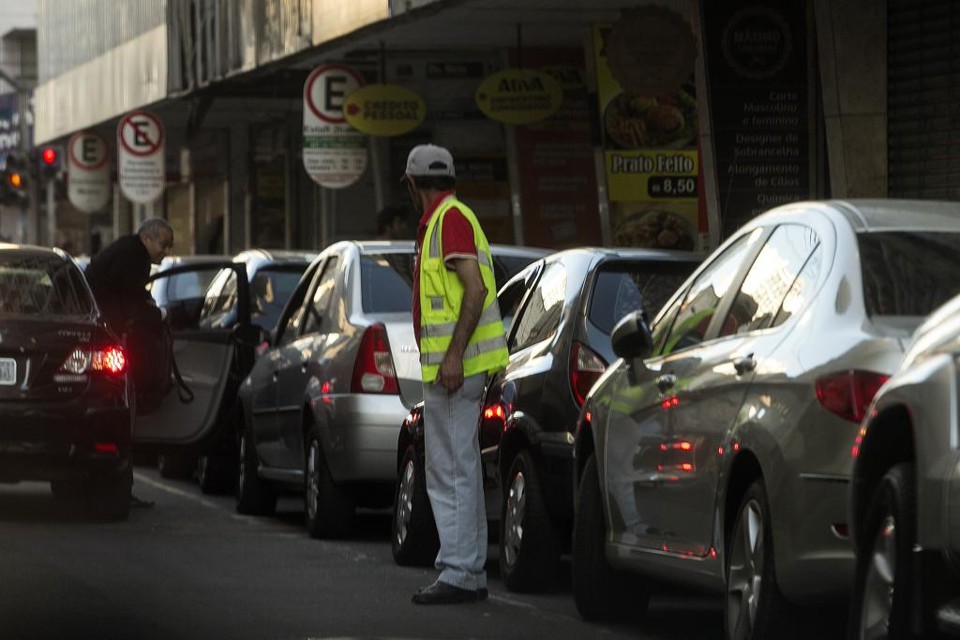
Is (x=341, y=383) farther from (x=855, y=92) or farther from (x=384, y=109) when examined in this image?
(x=384, y=109)

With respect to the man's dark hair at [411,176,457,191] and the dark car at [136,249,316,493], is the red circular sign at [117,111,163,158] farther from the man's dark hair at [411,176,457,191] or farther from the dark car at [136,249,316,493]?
the man's dark hair at [411,176,457,191]

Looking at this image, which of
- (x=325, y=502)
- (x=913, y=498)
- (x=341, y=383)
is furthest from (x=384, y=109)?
(x=913, y=498)

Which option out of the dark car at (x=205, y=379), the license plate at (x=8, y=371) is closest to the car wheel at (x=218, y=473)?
the dark car at (x=205, y=379)

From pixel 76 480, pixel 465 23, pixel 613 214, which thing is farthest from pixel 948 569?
pixel 465 23

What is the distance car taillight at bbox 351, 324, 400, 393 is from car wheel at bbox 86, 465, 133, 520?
215 cm

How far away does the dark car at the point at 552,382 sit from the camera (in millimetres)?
10211

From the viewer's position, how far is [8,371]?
1349cm

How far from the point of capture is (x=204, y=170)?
4341 cm

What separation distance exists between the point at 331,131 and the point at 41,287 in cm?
1319

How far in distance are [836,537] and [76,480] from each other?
25.8ft

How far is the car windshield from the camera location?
→ 13.9 meters

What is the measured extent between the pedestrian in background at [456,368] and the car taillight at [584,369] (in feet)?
0.97

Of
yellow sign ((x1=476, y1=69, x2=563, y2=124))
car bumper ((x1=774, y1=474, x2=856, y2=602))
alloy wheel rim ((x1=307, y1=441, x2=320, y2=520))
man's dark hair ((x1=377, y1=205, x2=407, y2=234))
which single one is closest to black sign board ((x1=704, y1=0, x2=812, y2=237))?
man's dark hair ((x1=377, y1=205, x2=407, y2=234))

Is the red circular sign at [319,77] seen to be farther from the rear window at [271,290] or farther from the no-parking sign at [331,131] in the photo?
the rear window at [271,290]
